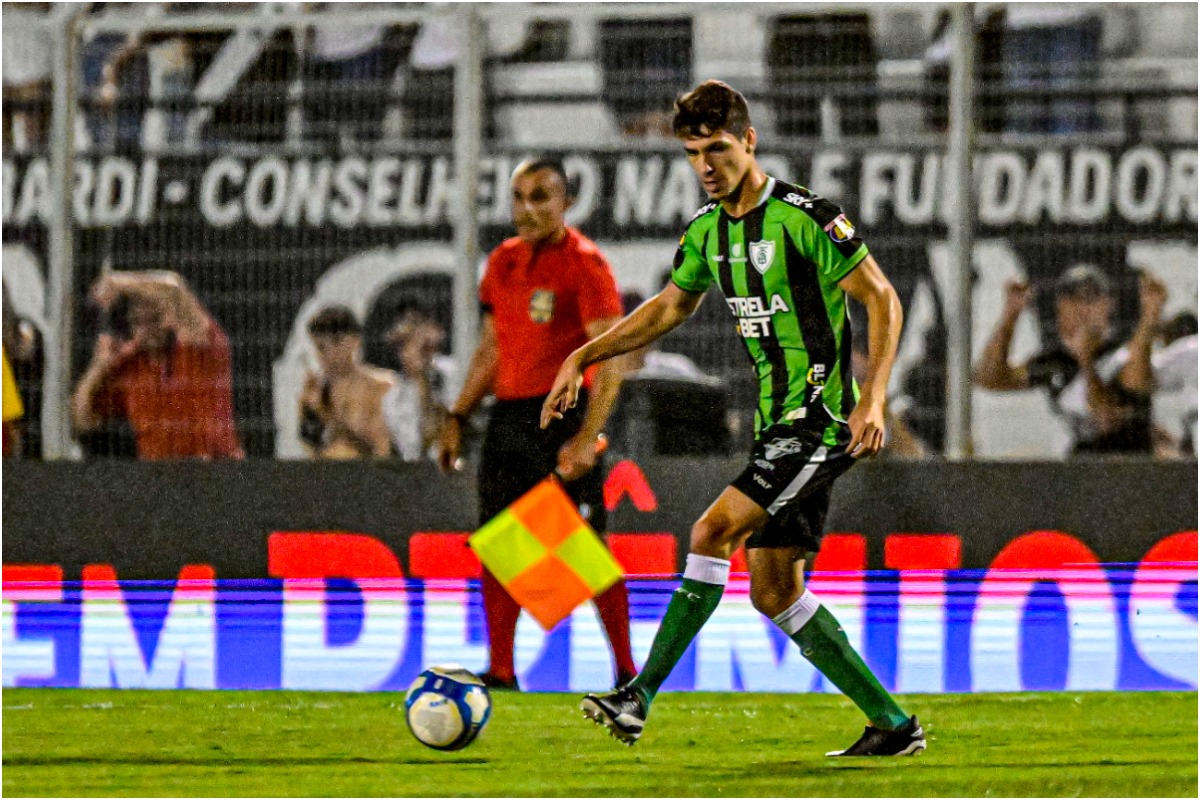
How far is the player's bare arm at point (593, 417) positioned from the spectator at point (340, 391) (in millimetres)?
3523

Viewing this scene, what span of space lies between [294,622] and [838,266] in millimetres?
4626

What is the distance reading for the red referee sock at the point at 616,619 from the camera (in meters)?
6.96

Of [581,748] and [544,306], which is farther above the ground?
[544,306]

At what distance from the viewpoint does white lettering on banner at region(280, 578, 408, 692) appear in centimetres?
775

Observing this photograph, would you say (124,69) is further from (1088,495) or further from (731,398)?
(1088,495)

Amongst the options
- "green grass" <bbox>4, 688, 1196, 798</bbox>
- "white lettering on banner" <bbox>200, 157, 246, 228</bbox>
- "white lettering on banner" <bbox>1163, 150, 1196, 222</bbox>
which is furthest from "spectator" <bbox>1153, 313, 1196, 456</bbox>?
"white lettering on banner" <bbox>200, 157, 246, 228</bbox>

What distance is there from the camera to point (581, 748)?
6086 millimetres

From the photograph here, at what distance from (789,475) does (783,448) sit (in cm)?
8

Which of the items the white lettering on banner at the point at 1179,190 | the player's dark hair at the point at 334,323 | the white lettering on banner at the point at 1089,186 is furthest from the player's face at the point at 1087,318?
the player's dark hair at the point at 334,323

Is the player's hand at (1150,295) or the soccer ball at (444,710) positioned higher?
the player's hand at (1150,295)

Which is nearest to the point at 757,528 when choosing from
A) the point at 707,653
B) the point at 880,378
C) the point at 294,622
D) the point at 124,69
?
the point at 880,378

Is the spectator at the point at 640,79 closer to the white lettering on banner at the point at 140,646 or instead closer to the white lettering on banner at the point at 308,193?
the white lettering on banner at the point at 308,193

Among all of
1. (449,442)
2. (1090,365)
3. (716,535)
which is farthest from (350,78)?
(716,535)

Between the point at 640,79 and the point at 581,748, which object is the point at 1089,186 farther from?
the point at 581,748
